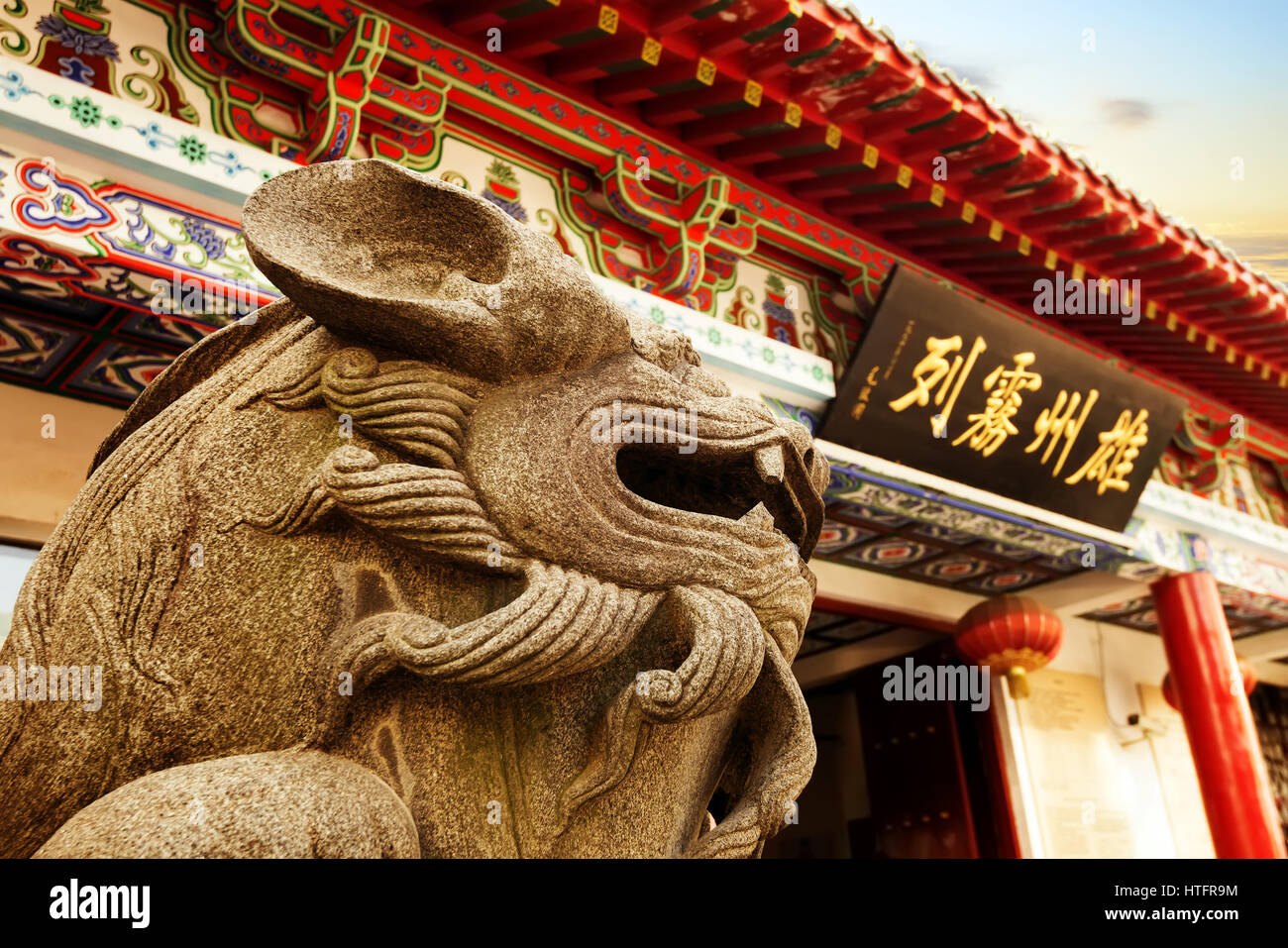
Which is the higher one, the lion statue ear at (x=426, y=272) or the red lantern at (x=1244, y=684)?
the lion statue ear at (x=426, y=272)

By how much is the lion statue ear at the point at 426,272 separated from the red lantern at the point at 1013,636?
402cm

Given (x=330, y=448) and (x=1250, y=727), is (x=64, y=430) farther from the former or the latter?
(x=1250, y=727)

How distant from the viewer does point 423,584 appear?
0.98m

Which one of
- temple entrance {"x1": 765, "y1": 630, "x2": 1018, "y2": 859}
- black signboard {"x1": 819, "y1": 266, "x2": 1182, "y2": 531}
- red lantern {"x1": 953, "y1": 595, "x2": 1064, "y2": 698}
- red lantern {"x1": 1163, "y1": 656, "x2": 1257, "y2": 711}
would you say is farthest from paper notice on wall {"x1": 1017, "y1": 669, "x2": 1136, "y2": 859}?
black signboard {"x1": 819, "y1": 266, "x2": 1182, "y2": 531}

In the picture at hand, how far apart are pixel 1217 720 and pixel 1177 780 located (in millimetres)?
1657

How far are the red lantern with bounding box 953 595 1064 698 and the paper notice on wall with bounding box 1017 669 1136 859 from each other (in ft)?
1.62

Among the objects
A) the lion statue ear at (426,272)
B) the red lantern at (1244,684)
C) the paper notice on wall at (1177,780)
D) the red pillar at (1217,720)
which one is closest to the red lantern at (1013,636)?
the red pillar at (1217,720)

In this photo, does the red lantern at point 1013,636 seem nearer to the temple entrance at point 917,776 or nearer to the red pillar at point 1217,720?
the temple entrance at point 917,776

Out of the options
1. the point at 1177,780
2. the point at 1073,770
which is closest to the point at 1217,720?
the point at 1073,770

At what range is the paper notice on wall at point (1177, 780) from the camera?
5.54 meters

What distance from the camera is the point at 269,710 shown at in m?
0.91

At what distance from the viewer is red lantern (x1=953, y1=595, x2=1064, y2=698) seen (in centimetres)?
459

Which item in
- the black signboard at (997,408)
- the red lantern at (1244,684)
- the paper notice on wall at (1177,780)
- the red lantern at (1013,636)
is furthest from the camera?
the paper notice on wall at (1177,780)

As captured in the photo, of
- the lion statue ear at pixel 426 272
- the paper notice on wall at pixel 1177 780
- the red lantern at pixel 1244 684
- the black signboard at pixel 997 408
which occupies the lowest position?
the paper notice on wall at pixel 1177 780
